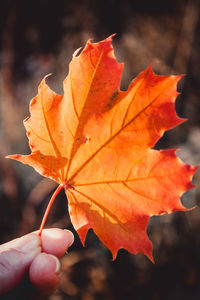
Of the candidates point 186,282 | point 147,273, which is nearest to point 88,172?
point 147,273

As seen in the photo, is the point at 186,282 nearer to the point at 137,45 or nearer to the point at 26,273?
the point at 26,273

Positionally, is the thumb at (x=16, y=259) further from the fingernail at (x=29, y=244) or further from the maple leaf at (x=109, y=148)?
the maple leaf at (x=109, y=148)

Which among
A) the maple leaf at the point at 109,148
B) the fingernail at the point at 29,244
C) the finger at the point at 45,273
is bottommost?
the finger at the point at 45,273

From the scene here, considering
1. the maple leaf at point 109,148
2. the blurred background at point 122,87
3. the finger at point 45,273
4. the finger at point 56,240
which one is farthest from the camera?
the blurred background at point 122,87

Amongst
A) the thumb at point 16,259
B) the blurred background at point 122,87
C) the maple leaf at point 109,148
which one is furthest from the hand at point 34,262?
the blurred background at point 122,87

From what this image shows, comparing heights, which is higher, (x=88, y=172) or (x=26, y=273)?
(x=88, y=172)

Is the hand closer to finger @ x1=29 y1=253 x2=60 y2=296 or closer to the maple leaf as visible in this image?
finger @ x1=29 y1=253 x2=60 y2=296

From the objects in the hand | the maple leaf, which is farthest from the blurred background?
the maple leaf
